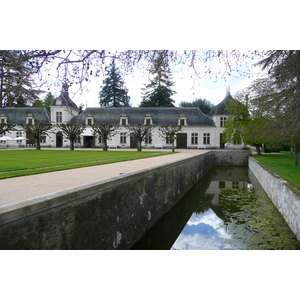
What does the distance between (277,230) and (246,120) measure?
78.5 ft

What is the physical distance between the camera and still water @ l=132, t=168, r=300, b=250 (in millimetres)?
7418

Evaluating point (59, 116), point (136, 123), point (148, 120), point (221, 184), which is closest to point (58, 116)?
point (59, 116)

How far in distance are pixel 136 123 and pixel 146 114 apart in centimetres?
212

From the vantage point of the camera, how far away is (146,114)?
40250 millimetres

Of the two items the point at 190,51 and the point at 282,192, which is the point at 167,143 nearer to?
the point at 282,192

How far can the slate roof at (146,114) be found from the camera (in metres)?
40.3

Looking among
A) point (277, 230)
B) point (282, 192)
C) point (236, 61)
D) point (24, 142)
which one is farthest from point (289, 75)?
point (24, 142)

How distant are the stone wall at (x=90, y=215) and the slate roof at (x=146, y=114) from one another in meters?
31.2

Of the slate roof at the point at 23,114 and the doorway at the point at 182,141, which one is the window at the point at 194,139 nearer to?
the doorway at the point at 182,141

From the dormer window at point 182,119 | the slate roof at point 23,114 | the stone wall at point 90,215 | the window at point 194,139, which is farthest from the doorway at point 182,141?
the stone wall at point 90,215

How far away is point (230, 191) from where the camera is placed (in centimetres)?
A: 1530

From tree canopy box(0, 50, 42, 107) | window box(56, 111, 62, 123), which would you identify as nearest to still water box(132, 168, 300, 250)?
tree canopy box(0, 50, 42, 107)

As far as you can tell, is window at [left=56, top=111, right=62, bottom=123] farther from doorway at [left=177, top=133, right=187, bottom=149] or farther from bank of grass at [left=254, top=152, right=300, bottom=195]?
bank of grass at [left=254, top=152, right=300, bottom=195]

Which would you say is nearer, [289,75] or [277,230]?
[289,75]
